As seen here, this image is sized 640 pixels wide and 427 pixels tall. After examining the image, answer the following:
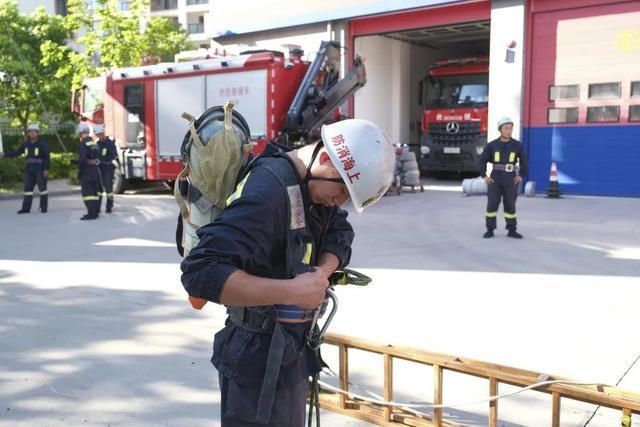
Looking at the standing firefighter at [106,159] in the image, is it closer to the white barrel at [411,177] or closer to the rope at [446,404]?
the white barrel at [411,177]

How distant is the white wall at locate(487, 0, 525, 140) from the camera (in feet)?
47.9

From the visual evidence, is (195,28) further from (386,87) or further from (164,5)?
(386,87)

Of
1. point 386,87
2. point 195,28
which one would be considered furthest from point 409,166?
point 195,28

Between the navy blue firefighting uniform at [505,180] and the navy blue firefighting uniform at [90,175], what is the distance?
7130 mm

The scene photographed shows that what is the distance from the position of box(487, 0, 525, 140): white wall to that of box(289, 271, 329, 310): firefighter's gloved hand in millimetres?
13939

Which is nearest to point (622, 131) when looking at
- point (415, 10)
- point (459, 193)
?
point (459, 193)

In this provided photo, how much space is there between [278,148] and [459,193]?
13816 millimetres

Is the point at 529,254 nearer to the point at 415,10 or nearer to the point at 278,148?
the point at 278,148

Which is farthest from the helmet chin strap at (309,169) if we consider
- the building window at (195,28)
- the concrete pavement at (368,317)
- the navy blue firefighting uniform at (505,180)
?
the building window at (195,28)

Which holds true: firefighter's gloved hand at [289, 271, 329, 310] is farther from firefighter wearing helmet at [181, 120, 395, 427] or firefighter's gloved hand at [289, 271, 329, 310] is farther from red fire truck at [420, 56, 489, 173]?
red fire truck at [420, 56, 489, 173]

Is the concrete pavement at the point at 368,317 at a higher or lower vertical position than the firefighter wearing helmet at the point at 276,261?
lower

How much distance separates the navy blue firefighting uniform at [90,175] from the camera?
11422mm

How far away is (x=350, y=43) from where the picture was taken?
57.8ft

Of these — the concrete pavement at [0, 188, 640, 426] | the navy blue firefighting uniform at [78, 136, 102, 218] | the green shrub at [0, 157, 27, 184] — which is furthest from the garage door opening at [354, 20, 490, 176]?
the green shrub at [0, 157, 27, 184]
